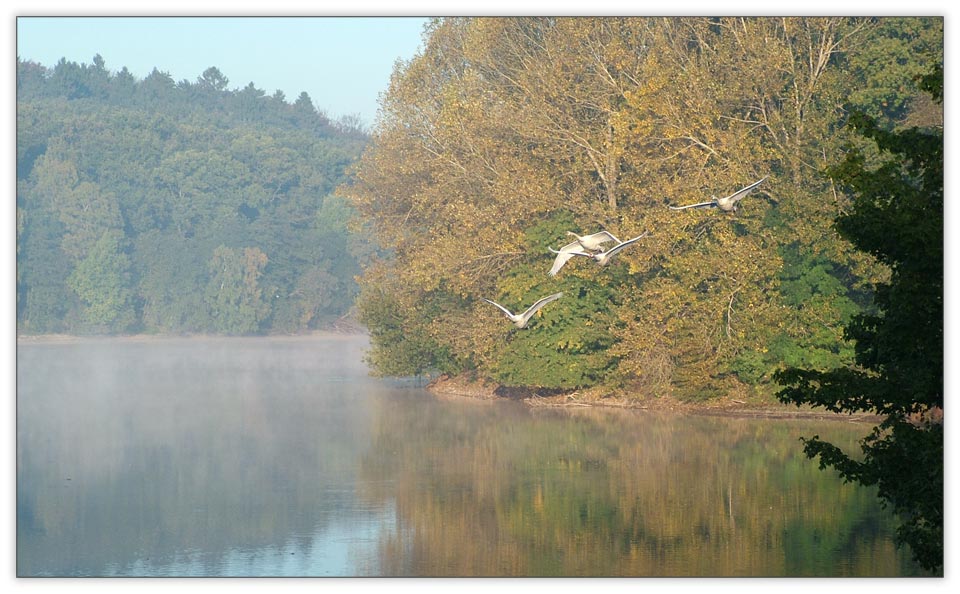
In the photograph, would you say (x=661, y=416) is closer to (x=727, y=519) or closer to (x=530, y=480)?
(x=530, y=480)

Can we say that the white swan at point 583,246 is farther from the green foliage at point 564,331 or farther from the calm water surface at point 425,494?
the green foliage at point 564,331

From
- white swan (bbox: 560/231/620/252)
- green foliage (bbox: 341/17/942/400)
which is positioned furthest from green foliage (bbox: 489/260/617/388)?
white swan (bbox: 560/231/620/252)

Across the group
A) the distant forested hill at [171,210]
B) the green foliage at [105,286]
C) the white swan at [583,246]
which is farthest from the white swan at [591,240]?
the green foliage at [105,286]

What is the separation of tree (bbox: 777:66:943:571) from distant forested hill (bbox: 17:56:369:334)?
44.0 meters

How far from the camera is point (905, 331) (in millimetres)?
9805

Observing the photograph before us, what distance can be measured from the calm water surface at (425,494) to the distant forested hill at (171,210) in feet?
81.0

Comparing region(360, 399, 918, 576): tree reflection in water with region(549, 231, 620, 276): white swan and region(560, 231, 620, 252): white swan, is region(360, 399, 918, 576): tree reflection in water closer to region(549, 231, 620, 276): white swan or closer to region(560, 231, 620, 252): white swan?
region(549, 231, 620, 276): white swan

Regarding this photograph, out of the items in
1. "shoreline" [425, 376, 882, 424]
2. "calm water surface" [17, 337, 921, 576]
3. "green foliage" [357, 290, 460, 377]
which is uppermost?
"green foliage" [357, 290, 460, 377]

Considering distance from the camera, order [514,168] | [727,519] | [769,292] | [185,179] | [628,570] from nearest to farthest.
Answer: [628,570], [727,519], [769,292], [514,168], [185,179]

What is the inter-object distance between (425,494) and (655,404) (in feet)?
30.2

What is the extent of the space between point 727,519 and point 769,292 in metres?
9.52

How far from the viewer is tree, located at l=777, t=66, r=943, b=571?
31.3 ft

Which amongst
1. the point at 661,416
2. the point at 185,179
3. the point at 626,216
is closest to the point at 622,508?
the point at 661,416

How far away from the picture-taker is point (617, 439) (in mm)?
20750
